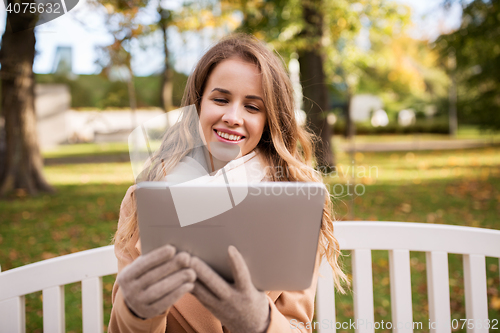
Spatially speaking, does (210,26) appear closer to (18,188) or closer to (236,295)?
(18,188)

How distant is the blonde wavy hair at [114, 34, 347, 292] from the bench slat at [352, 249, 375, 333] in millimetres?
140

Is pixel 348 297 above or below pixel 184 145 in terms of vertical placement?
below

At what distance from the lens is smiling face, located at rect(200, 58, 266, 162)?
1.40 m

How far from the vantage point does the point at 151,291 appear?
932 millimetres

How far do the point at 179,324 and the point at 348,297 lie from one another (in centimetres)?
261

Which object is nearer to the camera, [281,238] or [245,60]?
[281,238]

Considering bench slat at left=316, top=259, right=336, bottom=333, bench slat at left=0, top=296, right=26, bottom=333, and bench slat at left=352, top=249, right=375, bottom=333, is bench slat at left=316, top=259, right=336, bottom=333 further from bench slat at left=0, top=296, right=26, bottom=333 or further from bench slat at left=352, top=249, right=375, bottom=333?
bench slat at left=0, top=296, right=26, bottom=333

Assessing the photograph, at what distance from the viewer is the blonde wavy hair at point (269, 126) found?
55.2 inches

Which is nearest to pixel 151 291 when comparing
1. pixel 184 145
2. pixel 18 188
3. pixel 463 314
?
pixel 184 145

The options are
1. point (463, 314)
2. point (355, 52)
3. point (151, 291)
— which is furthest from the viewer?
point (355, 52)

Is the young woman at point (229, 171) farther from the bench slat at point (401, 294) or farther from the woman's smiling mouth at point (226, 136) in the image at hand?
the bench slat at point (401, 294)

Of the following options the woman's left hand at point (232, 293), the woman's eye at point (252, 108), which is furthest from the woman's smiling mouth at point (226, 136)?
the woman's left hand at point (232, 293)

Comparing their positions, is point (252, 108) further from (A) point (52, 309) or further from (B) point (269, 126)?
(A) point (52, 309)

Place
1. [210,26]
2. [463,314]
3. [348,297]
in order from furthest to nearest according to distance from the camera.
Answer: [210,26] → [348,297] → [463,314]
